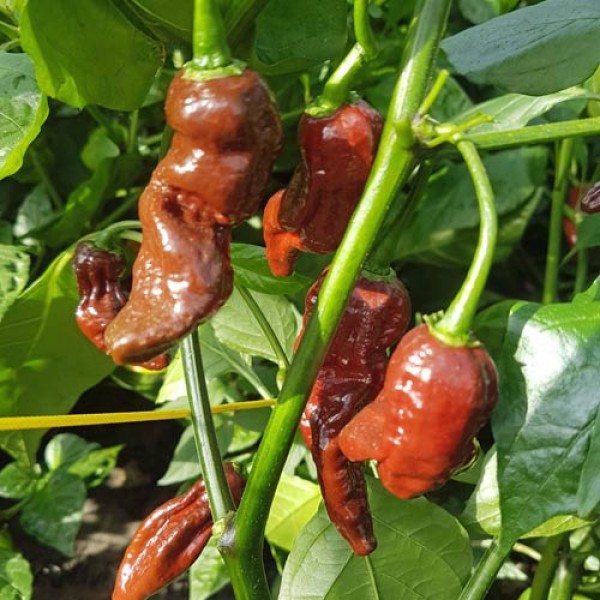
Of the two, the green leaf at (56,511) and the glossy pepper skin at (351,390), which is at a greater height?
the glossy pepper skin at (351,390)

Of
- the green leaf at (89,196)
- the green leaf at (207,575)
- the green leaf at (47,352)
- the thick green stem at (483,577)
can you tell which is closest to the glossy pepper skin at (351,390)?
the thick green stem at (483,577)

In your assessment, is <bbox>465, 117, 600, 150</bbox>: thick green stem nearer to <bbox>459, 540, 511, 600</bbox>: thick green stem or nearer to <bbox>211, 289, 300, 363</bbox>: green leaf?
<bbox>459, 540, 511, 600</bbox>: thick green stem

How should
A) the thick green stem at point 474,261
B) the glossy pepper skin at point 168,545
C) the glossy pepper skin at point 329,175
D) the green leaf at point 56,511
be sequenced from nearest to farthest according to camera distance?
the thick green stem at point 474,261
the glossy pepper skin at point 329,175
the glossy pepper skin at point 168,545
the green leaf at point 56,511

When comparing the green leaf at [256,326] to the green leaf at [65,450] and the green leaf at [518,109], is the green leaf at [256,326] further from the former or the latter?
the green leaf at [65,450]

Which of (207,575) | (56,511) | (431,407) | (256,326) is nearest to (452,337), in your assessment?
(431,407)

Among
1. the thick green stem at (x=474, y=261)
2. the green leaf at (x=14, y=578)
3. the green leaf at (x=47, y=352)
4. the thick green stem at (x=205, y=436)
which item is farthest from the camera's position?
the green leaf at (x=14, y=578)

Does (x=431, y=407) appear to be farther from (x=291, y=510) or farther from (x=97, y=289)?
(x=291, y=510)
